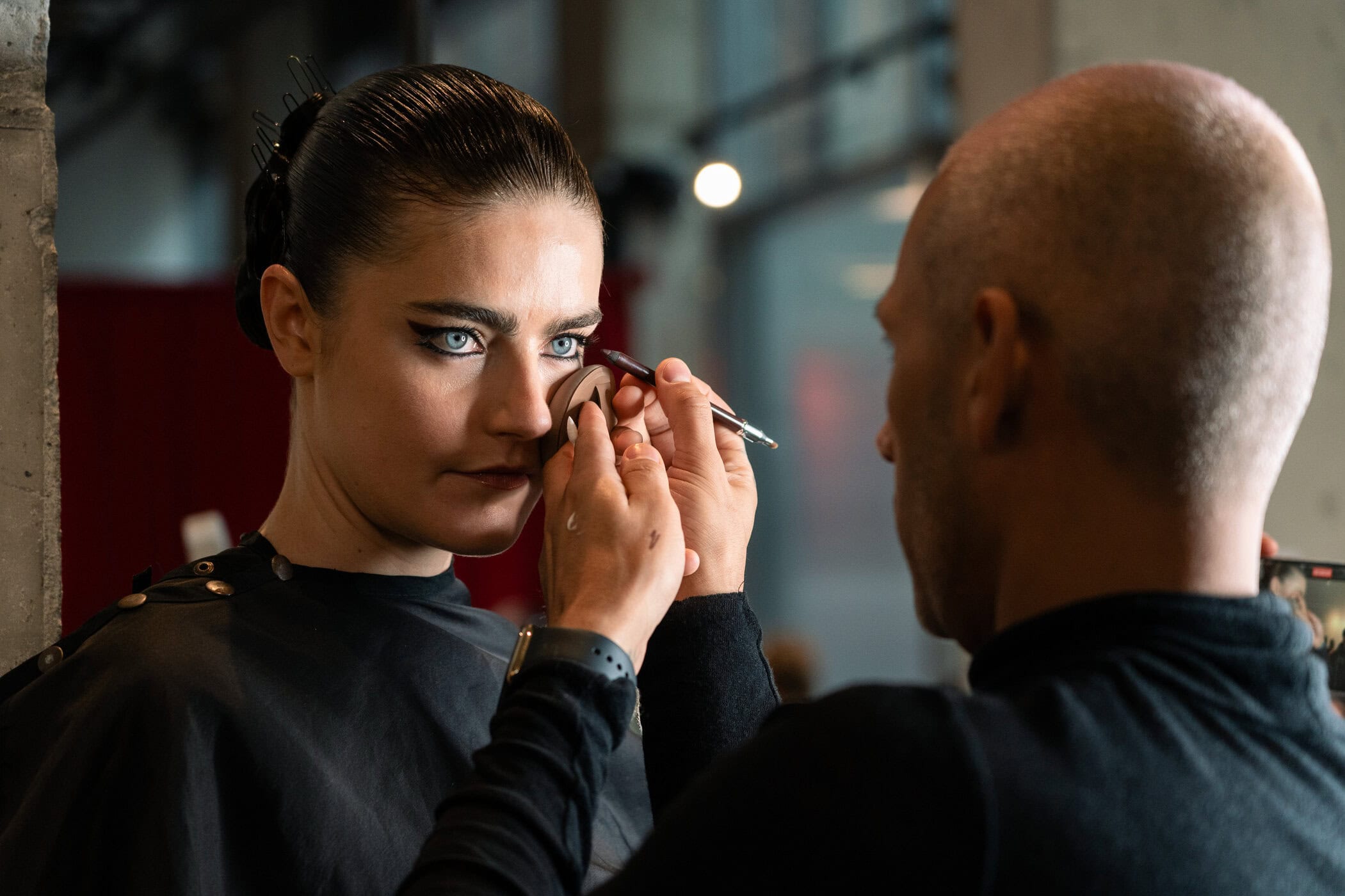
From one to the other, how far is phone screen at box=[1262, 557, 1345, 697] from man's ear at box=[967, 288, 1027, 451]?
1.52ft

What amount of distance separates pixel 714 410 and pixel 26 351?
28.8 inches

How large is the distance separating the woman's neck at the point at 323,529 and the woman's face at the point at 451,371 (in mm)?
11

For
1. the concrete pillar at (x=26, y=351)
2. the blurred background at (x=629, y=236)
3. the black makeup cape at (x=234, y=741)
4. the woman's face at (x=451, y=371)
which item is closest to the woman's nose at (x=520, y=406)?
the woman's face at (x=451, y=371)

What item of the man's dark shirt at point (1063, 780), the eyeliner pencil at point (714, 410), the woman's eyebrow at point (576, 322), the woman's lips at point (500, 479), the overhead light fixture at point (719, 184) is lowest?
the man's dark shirt at point (1063, 780)

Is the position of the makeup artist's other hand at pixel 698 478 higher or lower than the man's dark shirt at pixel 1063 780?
higher

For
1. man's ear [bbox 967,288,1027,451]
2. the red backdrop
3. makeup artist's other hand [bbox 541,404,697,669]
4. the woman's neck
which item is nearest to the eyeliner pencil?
makeup artist's other hand [bbox 541,404,697,669]

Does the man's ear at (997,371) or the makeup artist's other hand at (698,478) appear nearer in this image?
the man's ear at (997,371)

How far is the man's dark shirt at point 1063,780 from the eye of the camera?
24.8 inches

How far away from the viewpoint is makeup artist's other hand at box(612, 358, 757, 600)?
120 cm

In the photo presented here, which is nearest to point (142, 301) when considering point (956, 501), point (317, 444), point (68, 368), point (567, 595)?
point (68, 368)

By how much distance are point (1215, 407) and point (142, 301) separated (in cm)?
436

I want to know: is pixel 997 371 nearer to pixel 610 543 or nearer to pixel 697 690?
pixel 610 543

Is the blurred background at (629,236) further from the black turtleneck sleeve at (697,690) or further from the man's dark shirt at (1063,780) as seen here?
the man's dark shirt at (1063,780)

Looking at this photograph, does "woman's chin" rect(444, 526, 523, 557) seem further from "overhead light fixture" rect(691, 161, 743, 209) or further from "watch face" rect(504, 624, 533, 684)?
"overhead light fixture" rect(691, 161, 743, 209)
